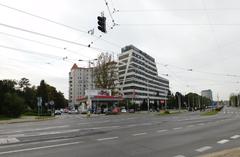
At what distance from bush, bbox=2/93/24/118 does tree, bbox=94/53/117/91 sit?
26.9 meters

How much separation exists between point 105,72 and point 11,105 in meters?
28.8

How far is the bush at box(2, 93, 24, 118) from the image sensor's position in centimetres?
5672

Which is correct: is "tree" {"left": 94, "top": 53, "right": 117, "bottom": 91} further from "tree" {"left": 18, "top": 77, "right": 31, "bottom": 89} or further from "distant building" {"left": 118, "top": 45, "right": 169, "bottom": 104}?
"tree" {"left": 18, "top": 77, "right": 31, "bottom": 89}

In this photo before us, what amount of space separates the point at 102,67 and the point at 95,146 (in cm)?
6825

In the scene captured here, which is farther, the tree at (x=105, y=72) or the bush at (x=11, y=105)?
the tree at (x=105, y=72)

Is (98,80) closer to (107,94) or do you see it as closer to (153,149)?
(107,94)

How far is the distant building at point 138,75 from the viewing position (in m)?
130

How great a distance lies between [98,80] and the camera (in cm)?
8381

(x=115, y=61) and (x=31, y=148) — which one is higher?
(x=115, y=61)

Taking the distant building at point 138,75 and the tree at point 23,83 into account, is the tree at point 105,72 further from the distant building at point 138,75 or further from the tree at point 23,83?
the tree at point 23,83

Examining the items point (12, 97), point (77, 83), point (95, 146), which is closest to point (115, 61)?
point (12, 97)

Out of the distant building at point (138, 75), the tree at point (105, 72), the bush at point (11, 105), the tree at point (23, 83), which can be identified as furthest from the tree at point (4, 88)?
the tree at point (23, 83)

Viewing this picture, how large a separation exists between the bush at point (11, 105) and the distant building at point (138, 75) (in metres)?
57.0

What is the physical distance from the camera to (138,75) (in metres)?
144
